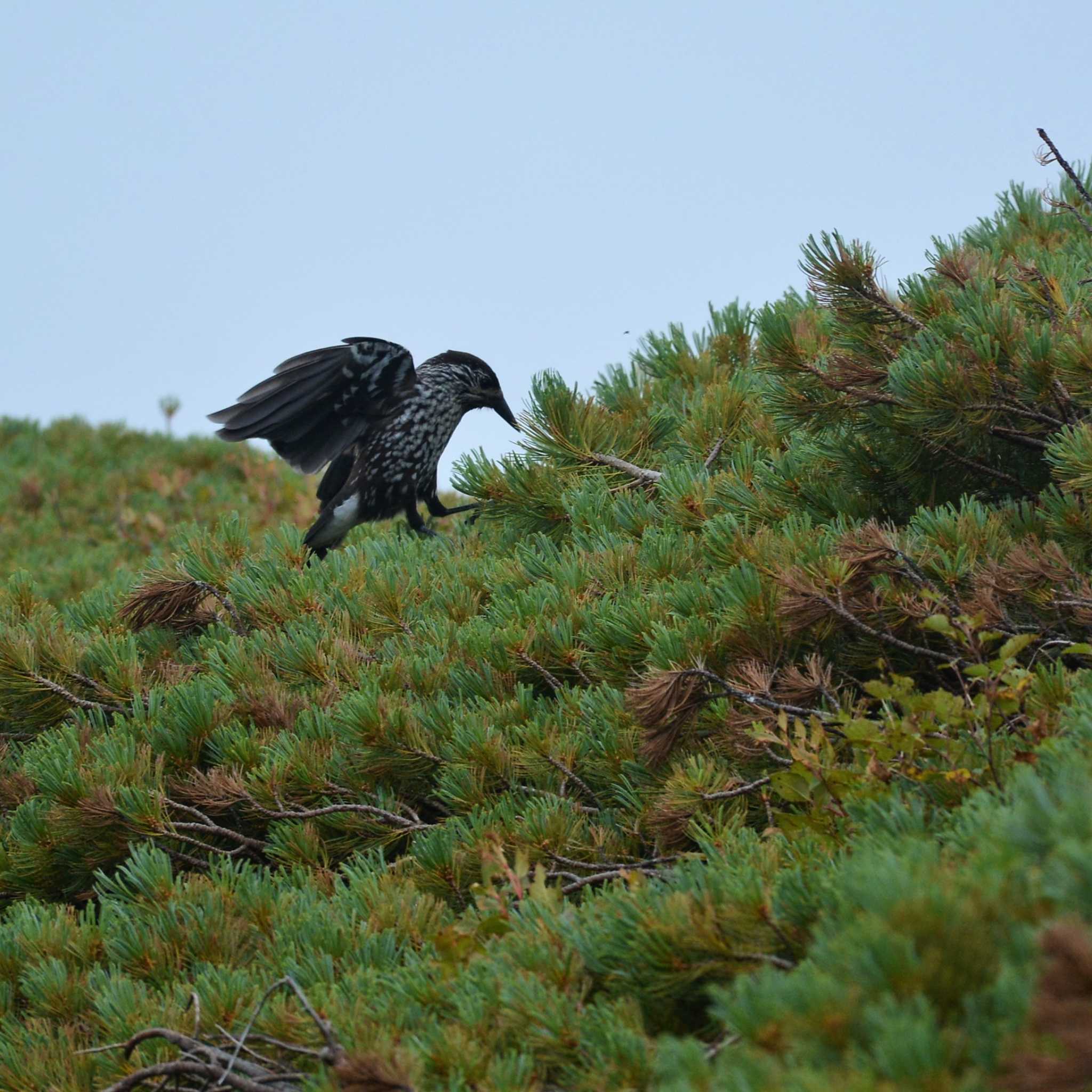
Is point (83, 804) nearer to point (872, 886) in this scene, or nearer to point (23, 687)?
point (23, 687)

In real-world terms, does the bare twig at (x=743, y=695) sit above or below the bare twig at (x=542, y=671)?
below

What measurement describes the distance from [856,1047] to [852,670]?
1642 mm

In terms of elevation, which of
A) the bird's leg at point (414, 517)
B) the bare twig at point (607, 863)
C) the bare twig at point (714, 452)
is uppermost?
the bird's leg at point (414, 517)

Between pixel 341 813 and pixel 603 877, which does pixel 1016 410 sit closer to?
pixel 603 877

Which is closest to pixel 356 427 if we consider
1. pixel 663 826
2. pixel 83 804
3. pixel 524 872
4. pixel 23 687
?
pixel 23 687

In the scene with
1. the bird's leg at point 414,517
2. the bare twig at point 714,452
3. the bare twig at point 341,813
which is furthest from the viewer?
the bird's leg at point 414,517

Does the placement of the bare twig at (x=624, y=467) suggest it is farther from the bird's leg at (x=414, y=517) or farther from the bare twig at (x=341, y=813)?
the bird's leg at (x=414, y=517)

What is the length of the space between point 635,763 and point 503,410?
4.63 m

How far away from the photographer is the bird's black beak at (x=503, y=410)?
694 centimetres

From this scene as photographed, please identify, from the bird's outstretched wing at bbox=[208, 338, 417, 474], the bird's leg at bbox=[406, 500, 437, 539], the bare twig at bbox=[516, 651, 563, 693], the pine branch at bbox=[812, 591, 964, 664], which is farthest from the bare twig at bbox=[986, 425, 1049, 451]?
the bird's leg at bbox=[406, 500, 437, 539]

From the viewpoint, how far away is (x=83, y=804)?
2.71 metres

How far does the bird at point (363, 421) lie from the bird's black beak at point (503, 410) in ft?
0.50

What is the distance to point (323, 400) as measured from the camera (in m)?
6.02

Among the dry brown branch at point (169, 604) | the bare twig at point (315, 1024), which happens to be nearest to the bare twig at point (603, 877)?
the bare twig at point (315, 1024)
